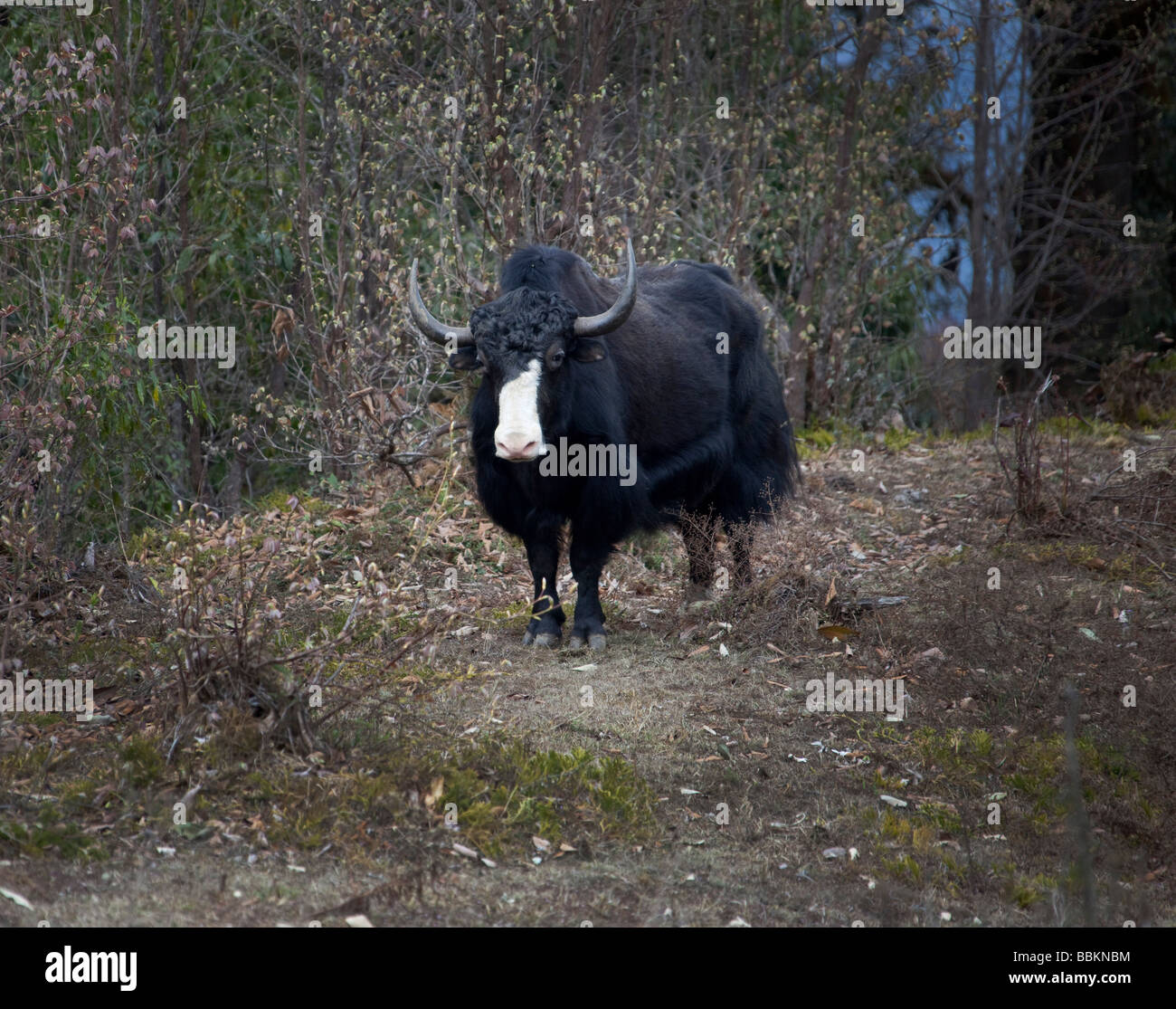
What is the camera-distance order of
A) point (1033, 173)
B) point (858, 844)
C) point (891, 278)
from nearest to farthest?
point (858, 844), point (891, 278), point (1033, 173)

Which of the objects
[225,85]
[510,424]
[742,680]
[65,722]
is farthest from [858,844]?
[225,85]

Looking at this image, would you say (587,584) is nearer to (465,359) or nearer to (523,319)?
(465,359)

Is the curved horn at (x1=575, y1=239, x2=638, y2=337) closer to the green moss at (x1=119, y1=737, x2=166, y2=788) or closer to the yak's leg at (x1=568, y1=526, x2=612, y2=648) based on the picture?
the yak's leg at (x1=568, y1=526, x2=612, y2=648)

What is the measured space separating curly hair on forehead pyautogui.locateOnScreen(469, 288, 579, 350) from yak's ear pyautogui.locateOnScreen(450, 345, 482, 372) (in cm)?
20

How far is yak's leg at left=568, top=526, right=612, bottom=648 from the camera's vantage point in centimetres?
696

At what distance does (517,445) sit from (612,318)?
1.03 metres

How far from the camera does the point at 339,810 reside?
4.71m

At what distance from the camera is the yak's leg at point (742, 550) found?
780 cm

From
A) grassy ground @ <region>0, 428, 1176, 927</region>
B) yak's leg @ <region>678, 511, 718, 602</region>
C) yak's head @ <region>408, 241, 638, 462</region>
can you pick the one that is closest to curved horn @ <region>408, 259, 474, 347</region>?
yak's head @ <region>408, 241, 638, 462</region>

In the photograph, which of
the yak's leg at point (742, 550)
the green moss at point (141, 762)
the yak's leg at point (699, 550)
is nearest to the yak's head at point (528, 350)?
the yak's leg at point (699, 550)

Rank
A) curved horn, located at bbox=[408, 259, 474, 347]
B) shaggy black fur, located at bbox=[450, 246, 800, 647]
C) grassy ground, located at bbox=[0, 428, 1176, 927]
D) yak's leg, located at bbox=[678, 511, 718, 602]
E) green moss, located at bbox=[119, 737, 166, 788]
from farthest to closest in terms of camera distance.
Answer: yak's leg, located at bbox=[678, 511, 718, 602] < curved horn, located at bbox=[408, 259, 474, 347] < shaggy black fur, located at bbox=[450, 246, 800, 647] < green moss, located at bbox=[119, 737, 166, 788] < grassy ground, located at bbox=[0, 428, 1176, 927]

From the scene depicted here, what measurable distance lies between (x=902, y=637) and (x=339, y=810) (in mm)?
3494

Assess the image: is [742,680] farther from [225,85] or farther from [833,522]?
[225,85]

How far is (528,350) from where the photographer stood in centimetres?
637
